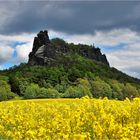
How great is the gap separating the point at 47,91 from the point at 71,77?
44.2 metres

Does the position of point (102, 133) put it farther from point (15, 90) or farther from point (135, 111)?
point (15, 90)

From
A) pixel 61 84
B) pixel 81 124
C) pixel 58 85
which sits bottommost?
pixel 81 124

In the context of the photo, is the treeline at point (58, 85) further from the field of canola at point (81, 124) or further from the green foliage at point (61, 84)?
the field of canola at point (81, 124)

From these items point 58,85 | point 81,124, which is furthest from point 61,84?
point 81,124

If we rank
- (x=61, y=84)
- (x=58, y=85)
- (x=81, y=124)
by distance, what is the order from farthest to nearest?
(x=61, y=84)
(x=58, y=85)
(x=81, y=124)

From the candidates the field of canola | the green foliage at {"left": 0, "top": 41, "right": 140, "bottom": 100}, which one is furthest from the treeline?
the field of canola

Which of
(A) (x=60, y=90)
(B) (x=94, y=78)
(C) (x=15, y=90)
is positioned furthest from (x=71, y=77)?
(C) (x=15, y=90)

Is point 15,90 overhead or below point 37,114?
overhead

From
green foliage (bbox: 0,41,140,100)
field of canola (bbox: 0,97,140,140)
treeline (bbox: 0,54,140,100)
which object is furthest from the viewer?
green foliage (bbox: 0,41,140,100)

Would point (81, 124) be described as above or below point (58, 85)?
below

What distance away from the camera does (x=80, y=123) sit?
1448 centimetres

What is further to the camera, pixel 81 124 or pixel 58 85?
pixel 58 85

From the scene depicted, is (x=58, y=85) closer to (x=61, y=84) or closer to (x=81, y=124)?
(x=61, y=84)

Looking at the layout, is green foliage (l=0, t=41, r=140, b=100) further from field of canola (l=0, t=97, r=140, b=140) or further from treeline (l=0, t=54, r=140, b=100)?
field of canola (l=0, t=97, r=140, b=140)
